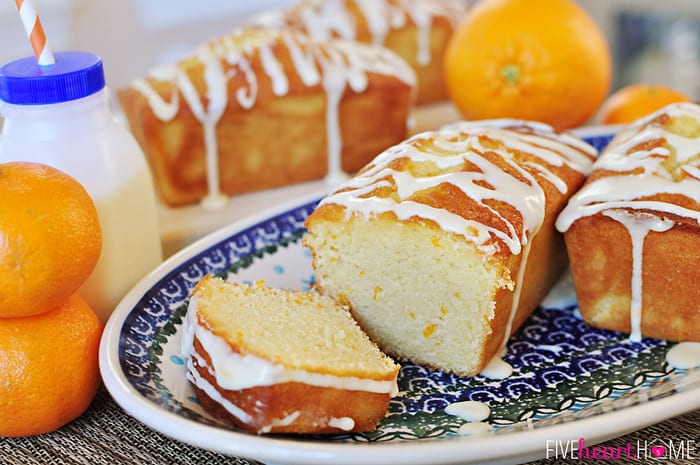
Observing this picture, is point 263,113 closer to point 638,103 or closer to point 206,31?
point 638,103

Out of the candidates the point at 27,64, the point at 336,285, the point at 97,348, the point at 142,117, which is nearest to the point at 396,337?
the point at 336,285

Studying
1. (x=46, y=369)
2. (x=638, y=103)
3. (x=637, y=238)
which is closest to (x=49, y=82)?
(x=46, y=369)

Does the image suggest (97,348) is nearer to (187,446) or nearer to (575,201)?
(187,446)

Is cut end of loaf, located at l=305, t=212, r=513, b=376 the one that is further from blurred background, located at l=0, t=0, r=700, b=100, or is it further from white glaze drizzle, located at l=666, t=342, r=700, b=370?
blurred background, located at l=0, t=0, r=700, b=100

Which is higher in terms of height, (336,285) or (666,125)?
(666,125)

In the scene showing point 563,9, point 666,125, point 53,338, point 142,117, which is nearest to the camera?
point 53,338

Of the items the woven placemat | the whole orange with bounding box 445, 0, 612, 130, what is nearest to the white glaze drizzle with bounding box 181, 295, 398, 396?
the woven placemat
